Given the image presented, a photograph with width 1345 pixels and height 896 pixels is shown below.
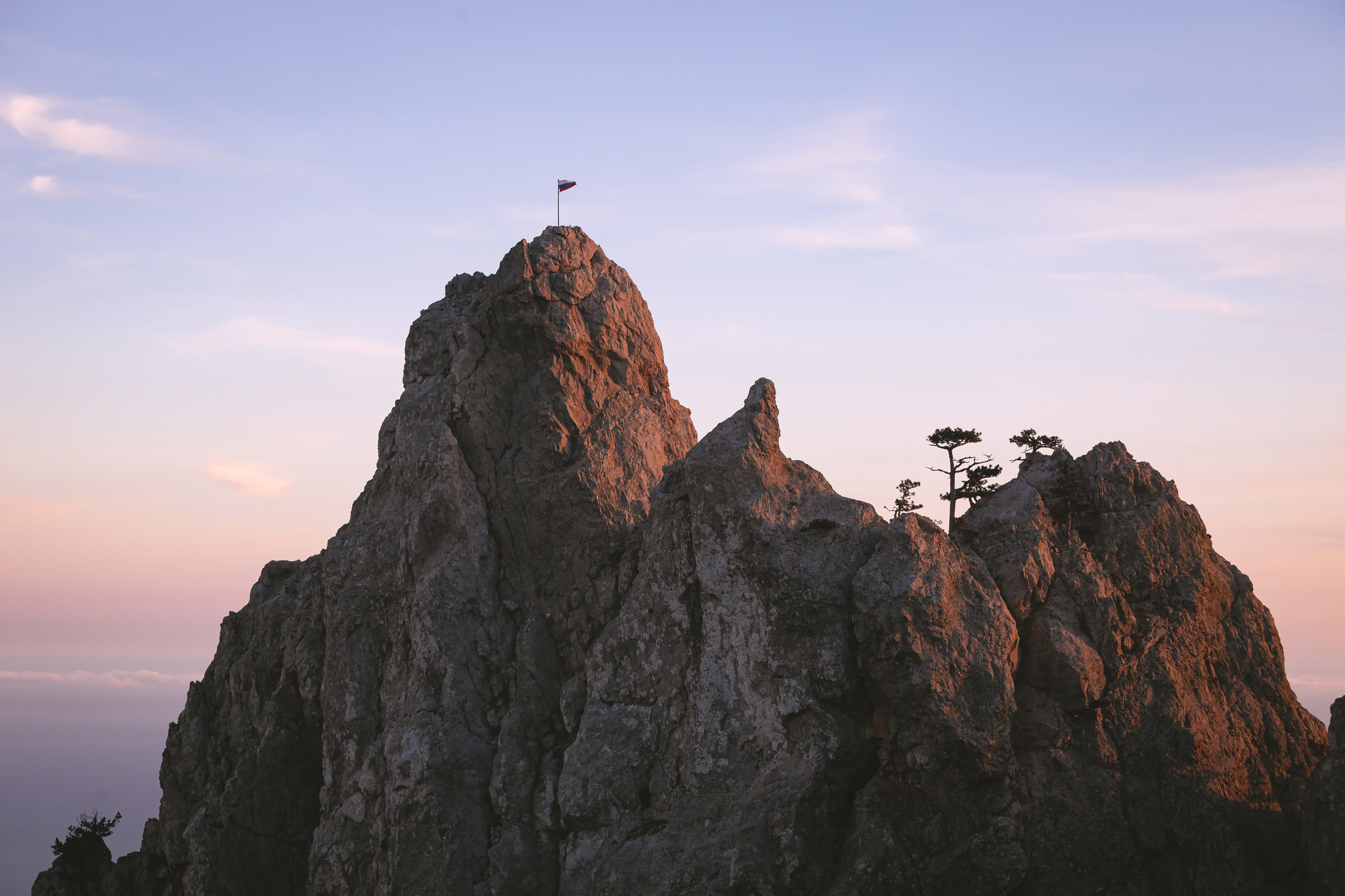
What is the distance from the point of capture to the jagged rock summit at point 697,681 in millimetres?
33125

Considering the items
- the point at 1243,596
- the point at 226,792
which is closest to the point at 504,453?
the point at 226,792

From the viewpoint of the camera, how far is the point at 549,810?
1459 inches

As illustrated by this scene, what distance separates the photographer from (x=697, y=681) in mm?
36281

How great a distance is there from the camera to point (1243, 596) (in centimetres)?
3888

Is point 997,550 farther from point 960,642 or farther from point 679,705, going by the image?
point 679,705

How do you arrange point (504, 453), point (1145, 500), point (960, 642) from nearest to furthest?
point (960, 642) < point (1145, 500) < point (504, 453)

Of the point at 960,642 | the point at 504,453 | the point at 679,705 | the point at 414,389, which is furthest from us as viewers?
the point at 414,389

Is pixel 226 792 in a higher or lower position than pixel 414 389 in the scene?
lower

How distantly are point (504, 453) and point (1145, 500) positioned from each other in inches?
902

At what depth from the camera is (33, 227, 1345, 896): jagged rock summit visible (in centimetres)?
3312

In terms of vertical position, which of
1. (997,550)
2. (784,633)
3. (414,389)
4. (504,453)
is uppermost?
(414,389)

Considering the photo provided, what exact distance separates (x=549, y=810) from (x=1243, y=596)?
964 inches

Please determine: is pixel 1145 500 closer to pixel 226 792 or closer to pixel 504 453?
pixel 504 453

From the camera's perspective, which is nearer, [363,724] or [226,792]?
[363,724]
